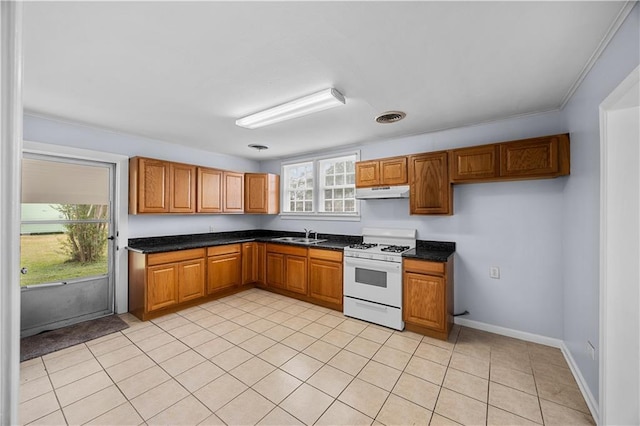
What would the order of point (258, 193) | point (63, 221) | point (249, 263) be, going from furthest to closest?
point (258, 193) → point (249, 263) → point (63, 221)

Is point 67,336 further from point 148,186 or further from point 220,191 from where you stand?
point 220,191

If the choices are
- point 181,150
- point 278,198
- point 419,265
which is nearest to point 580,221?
point 419,265

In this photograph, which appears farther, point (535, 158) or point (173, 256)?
point (173, 256)

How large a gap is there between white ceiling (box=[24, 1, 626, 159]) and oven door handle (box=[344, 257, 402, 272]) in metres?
1.74

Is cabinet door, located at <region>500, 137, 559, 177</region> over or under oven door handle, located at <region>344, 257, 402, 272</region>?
over

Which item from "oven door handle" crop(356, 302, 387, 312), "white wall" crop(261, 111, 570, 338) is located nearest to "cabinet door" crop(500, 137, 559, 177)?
"white wall" crop(261, 111, 570, 338)

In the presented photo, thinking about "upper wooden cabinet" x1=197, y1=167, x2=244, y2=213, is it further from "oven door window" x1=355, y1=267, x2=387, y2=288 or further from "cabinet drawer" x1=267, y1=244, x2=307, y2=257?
"oven door window" x1=355, y1=267, x2=387, y2=288

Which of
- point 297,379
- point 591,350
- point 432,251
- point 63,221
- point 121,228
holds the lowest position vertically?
point 297,379

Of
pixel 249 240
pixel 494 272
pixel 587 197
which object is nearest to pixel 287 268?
pixel 249 240

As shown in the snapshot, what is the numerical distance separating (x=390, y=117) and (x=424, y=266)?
172 cm

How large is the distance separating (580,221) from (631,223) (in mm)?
624

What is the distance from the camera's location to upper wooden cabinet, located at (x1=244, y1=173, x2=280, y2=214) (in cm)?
505

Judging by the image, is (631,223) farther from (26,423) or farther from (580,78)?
(26,423)

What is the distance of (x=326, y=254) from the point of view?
3.92 metres
